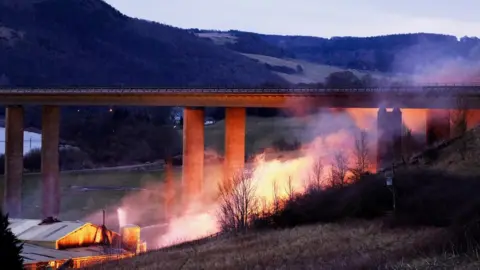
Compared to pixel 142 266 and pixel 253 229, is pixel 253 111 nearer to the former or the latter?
pixel 253 229

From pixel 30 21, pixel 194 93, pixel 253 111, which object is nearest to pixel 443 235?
pixel 194 93

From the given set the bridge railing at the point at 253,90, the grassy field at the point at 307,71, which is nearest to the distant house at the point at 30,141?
the bridge railing at the point at 253,90

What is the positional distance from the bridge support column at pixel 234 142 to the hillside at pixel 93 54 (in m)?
87.2

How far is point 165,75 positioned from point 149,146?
73450 millimetres

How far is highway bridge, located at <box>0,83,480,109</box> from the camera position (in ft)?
153

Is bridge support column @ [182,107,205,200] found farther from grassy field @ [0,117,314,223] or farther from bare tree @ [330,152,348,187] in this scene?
bare tree @ [330,152,348,187]

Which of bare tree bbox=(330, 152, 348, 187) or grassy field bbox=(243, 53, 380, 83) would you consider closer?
bare tree bbox=(330, 152, 348, 187)

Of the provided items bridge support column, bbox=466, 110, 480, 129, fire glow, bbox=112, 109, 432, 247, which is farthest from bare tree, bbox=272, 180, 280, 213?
bridge support column, bbox=466, 110, 480, 129

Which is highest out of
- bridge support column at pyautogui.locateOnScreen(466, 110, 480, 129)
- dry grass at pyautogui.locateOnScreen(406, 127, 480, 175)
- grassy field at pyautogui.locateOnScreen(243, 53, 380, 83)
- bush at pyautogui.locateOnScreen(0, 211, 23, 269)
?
grassy field at pyautogui.locateOnScreen(243, 53, 380, 83)

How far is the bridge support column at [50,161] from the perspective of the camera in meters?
59.5

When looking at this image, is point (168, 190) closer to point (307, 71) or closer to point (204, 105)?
point (204, 105)

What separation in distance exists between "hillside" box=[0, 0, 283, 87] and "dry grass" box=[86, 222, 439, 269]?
113018 millimetres

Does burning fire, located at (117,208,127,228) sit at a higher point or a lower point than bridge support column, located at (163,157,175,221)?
lower

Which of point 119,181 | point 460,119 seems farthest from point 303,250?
point 119,181
